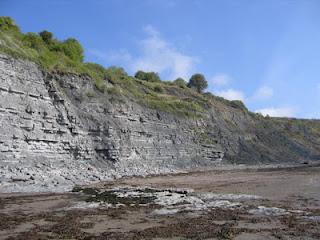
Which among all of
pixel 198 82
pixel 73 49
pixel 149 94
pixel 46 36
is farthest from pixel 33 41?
pixel 198 82

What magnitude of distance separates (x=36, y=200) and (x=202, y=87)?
9691 centimetres

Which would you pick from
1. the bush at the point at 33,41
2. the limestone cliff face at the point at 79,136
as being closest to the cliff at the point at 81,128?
the limestone cliff face at the point at 79,136

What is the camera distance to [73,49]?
54.9m

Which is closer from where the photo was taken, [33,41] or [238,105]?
[33,41]

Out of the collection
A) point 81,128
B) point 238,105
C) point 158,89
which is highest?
point 238,105

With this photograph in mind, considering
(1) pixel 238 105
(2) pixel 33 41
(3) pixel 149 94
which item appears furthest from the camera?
(1) pixel 238 105

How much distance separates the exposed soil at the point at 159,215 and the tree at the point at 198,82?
3590 inches

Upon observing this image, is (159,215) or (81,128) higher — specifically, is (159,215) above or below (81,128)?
below

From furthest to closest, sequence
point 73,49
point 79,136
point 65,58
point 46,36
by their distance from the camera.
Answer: point 73,49
point 46,36
point 65,58
point 79,136

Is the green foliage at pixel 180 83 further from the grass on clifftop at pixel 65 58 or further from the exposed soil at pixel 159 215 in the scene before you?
the exposed soil at pixel 159 215

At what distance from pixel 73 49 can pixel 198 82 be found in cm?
6532

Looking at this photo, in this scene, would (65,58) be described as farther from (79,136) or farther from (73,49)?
(79,136)

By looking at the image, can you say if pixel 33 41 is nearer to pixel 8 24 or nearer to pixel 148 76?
pixel 8 24

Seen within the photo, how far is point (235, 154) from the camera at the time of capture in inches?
2771
